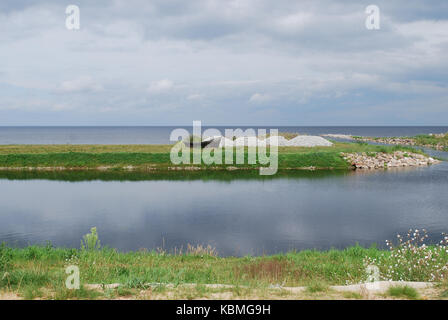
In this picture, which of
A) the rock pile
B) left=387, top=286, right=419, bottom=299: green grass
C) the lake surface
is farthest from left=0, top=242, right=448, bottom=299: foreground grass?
the rock pile

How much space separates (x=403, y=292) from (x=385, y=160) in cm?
4406

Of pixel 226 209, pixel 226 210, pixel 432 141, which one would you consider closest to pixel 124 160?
pixel 226 209

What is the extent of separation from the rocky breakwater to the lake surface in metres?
7.22

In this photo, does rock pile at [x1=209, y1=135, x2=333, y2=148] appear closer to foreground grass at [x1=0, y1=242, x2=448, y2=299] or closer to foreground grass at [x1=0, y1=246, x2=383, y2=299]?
foreground grass at [x1=0, y1=242, x2=448, y2=299]

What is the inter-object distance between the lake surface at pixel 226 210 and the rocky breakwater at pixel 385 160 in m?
7.22

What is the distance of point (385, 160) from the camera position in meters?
47.8

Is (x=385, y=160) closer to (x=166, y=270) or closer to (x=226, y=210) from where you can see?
(x=226, y=210)

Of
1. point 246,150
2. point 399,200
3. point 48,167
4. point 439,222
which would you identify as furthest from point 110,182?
point 439,222

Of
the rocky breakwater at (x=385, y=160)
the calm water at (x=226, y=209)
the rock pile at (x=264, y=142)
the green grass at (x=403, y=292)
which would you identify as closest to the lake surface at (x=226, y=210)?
the calm water at (x=226, y=209)

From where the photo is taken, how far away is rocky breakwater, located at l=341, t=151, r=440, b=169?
46.0m

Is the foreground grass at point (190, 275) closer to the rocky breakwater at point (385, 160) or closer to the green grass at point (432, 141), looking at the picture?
→ the rocky breakwater at point (385, 160)

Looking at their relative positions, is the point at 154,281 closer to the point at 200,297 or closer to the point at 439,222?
the point at 200,297

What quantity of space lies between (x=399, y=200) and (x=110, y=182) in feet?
84.2

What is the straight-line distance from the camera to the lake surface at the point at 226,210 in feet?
59.1
